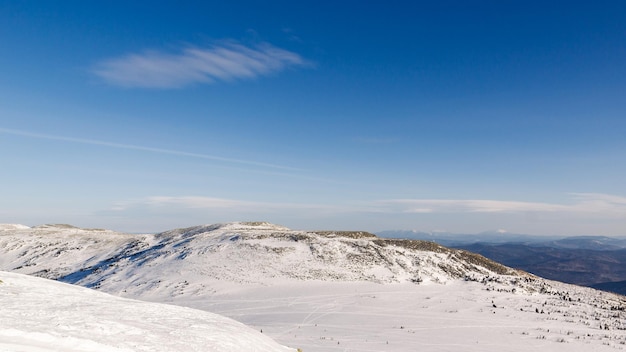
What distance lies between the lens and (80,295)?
48.1ft

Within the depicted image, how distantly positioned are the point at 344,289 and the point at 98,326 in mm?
30253

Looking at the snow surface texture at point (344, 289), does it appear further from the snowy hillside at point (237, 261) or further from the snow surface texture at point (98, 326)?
the snow surface texture at point (98, 326)

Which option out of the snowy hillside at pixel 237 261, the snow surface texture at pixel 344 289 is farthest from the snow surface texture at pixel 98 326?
the snowy hillside at pixel 237 261

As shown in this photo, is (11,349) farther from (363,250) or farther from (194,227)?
(194,227)

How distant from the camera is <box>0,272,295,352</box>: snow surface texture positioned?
8.03 metres

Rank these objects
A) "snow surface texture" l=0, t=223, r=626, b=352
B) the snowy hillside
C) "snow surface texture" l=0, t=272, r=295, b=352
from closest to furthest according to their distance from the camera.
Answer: "snow surface texture" l=0, t=272, r=295, b=352 → "snow surface texture" l=0, t=223, r=626, b=352 → the snowy hillside

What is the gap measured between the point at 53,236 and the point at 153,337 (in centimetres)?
7889

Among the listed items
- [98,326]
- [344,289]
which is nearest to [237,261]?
[344,289]

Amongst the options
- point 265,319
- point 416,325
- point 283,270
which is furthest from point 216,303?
point 416,325

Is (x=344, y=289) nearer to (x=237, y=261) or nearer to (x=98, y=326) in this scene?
(x=237, y=261)

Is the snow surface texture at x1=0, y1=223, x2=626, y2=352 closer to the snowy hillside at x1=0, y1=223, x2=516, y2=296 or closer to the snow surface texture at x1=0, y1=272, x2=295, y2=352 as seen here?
the snowy hillside at x1=0, y1=223, x2=516, y2=296

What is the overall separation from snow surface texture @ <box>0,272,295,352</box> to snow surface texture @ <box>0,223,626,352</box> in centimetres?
1015

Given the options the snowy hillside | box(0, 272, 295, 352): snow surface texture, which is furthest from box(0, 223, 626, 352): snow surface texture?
box(0, 272, 295, 352): snow surface texture

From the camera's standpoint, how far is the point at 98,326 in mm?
9789
